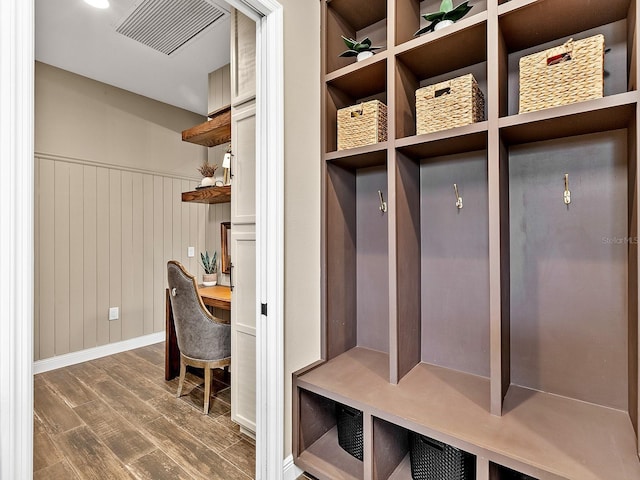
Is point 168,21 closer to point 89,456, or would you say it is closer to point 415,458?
point 89,456

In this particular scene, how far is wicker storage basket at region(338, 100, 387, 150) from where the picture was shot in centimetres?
170

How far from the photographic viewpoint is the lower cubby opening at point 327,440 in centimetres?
157

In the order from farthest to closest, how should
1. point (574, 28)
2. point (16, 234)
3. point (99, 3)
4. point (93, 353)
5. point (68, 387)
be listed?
point (93, 353)
point (68, 387)
point (99, 3)
point (574, 28)
point (16, 234)

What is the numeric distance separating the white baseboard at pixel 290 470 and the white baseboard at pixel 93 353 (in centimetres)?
260

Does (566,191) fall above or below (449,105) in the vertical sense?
below

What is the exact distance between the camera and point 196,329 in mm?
2352

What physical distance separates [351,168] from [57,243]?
9.37ft

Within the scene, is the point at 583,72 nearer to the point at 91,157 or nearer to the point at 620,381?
the point at 620,381

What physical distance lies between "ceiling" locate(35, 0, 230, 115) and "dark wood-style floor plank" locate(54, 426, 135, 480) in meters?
2.77

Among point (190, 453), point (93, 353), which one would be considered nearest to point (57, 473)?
point (190, 453)

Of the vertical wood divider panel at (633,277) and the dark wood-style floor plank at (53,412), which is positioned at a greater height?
the vertical wood divider panel at (633,277)

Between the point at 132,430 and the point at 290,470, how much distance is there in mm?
1140

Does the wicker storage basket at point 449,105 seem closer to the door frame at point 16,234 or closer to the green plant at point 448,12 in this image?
the green plant at point 448,12

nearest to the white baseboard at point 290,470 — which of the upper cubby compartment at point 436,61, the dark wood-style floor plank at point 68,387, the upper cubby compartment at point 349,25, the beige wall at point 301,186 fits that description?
the beige wall at point 301,186
